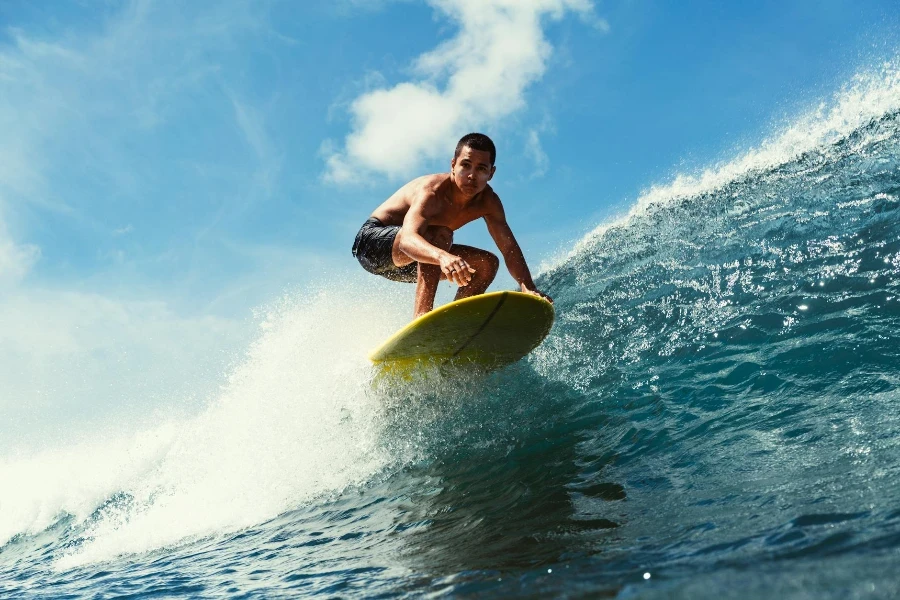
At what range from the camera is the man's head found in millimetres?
5594

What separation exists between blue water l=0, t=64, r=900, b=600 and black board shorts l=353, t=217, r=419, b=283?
1.07 metres

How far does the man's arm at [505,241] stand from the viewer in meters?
6.16

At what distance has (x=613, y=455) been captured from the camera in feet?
13.0

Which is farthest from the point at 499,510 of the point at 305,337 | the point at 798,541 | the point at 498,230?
the point at 305,337

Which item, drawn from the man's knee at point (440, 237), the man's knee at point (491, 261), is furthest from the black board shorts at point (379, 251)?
the man's knee at point (491, 261)

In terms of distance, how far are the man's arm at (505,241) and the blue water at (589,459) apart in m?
1.05

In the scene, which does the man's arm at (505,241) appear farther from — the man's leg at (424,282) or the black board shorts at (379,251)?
the black board shorts at (379,251)

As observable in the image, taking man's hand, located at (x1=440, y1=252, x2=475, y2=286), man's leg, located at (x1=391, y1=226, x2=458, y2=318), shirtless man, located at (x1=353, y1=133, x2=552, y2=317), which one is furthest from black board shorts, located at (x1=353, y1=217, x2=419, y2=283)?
man's hand, located at (x1=440, y1=252, x2=475, y2=286)

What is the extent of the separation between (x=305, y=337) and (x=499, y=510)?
5.40 meters

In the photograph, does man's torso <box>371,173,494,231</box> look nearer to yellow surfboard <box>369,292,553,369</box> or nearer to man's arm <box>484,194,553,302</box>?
man's arm <box>484,194,553,302</box>

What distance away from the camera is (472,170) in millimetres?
5621

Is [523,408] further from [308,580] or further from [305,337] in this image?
[305,337]

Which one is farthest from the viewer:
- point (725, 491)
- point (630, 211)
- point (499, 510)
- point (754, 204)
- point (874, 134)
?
point (630, 211)

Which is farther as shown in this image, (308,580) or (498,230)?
(498,230)
